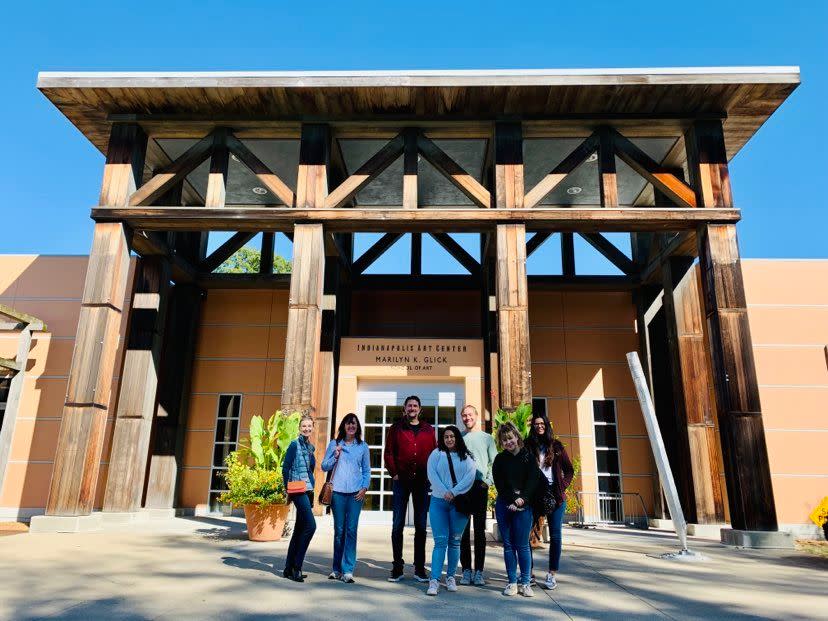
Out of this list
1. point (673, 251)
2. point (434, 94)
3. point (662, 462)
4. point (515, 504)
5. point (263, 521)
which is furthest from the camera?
point (673, 251)

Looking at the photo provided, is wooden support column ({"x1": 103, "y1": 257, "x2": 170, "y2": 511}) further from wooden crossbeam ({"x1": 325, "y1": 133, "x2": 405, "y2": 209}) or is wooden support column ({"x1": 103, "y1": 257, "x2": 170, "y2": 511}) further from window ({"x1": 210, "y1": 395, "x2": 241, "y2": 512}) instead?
wooden crossbeam ({"x1": 325, "y1": 133, "x2": 405, "y2": 209})

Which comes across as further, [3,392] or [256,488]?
[3,392]

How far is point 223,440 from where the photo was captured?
1491 centimetres

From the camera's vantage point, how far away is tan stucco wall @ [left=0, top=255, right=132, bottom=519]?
13844mm

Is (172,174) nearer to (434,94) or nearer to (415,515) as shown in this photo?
(434,94)

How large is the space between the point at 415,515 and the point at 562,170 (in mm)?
7617

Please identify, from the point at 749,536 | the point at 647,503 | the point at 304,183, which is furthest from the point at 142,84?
the point at 647,503

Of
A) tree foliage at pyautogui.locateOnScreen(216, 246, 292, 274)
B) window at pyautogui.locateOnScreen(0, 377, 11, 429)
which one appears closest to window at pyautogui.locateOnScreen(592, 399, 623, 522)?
window at pyautogui.locateOnScreen(0, 377, 11, 429)

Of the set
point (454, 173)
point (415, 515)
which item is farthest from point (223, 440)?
point (415, 515)

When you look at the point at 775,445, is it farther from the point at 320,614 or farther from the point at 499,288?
the point at 320,614

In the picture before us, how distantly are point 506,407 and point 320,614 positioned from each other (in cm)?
578

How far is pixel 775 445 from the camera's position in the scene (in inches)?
522

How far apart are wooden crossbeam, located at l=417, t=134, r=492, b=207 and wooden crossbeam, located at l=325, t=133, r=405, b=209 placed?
457mm

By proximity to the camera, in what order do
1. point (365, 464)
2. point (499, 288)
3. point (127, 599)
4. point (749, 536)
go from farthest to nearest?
point (499, 288)
point (749, 536)
point (365, 464)
point (127, 599)
